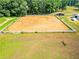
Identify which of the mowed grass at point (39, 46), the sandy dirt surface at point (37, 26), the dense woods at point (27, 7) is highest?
the dense woods at point (27, 7)

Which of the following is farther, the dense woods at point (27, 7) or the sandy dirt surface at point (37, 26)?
the dense woods at point (27, 7)

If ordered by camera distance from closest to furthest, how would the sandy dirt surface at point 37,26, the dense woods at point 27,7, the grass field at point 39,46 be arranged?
the grass field at point 39,46 < the sandy dirt surface at point 37,26 < the dense woods at point 27,7

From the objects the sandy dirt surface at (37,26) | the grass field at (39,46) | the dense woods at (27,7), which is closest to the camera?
the grass field at (39,46)

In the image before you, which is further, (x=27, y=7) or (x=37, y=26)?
(x=27, y=7)

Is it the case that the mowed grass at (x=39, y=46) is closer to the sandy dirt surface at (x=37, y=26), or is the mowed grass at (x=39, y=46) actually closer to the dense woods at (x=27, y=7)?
the sandy dirt surface at (x=37, y=26)

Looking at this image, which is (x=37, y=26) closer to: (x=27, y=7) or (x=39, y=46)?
(x=39, y=46)

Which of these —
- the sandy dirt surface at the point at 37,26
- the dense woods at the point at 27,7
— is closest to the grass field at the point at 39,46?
the sandy dirt surface at the point at 37,26

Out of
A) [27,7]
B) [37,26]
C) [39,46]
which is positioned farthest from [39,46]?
[27,7]
